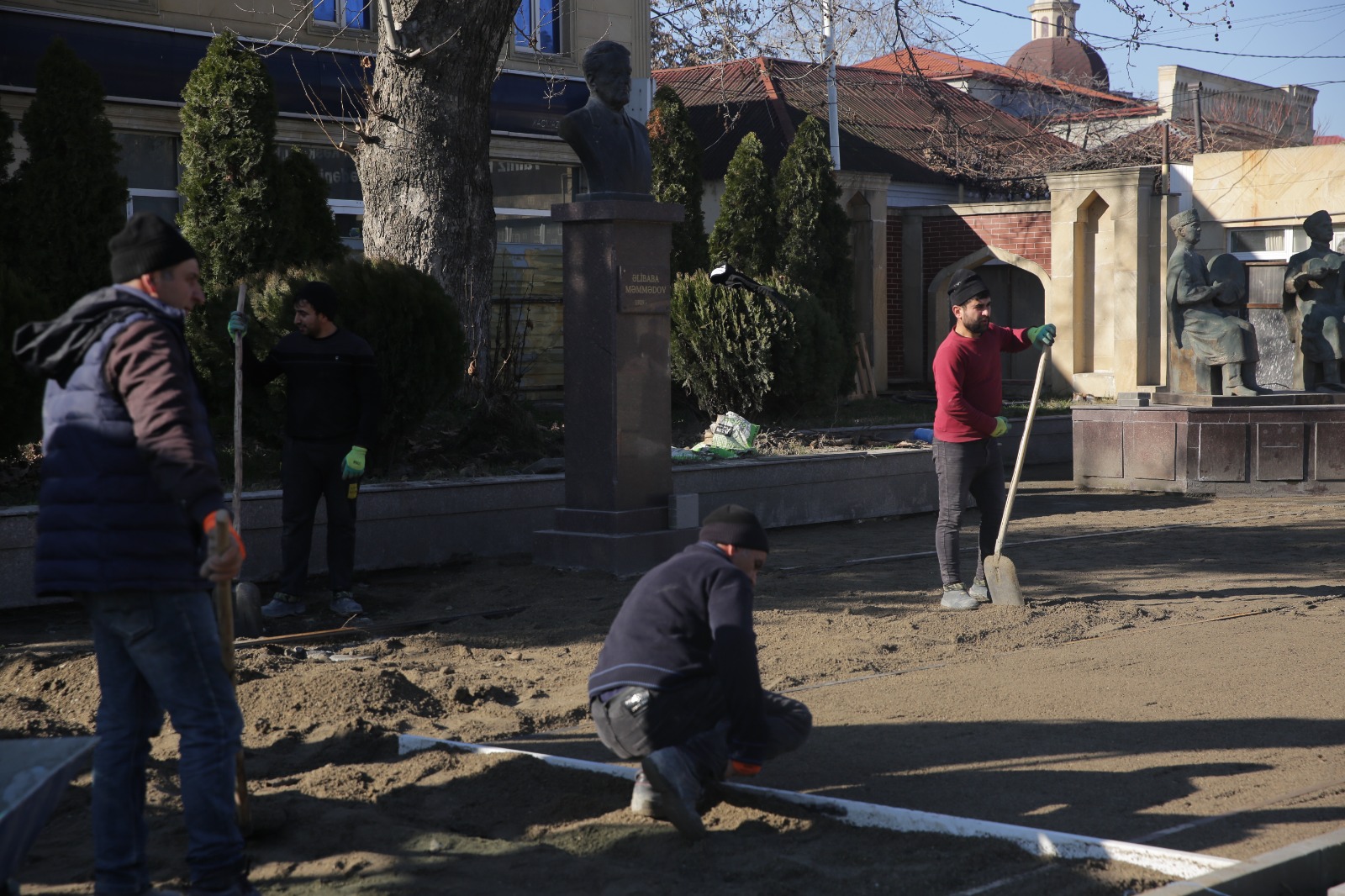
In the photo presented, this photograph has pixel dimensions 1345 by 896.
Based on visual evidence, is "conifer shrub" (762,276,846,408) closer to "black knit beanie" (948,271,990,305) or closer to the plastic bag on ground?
the plastic bag on ground

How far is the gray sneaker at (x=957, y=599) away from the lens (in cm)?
855

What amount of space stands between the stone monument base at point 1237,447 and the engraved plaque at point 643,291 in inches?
291

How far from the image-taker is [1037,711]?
6.08m

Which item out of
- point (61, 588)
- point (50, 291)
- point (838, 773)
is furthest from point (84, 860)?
point (50, 291)

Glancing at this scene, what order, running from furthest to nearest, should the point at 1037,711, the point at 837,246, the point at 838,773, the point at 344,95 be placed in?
the point at 837,246 < the point at 344,95 < the point at 1037,711 < the point at 838,773

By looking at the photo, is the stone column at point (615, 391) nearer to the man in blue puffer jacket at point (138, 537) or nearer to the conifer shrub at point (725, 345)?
the man in blue puffer jacket at point (138, 537)

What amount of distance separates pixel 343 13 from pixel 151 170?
3575 mm

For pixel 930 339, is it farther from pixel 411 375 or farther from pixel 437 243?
pixel 411 375

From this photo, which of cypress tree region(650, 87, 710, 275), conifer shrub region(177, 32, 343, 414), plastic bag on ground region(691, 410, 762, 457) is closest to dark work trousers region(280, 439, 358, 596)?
plastic bag on ground region(691, 410, 762, 457)

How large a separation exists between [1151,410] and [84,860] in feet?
43.2

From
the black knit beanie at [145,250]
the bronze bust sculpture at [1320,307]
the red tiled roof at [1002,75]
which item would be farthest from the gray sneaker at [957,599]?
the red tiled roof at [1002,75]

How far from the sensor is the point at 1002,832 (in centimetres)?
435

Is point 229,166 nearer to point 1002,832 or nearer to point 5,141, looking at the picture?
point 5,141

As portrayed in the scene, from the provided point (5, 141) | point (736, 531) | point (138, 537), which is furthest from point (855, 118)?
point (138, 537)
